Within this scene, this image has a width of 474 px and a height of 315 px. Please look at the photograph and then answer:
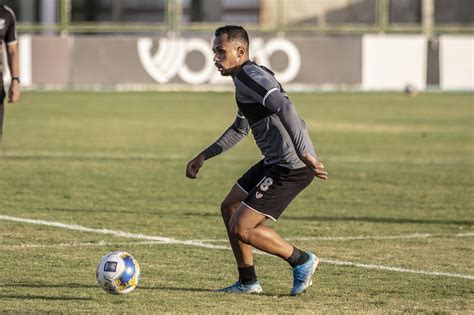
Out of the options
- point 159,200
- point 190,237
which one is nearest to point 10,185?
point 159,200

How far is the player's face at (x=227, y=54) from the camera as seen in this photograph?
789 cm

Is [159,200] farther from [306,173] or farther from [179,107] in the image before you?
[179,107]

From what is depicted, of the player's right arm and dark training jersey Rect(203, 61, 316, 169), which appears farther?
the player's right arm

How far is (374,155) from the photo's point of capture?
1894 cm

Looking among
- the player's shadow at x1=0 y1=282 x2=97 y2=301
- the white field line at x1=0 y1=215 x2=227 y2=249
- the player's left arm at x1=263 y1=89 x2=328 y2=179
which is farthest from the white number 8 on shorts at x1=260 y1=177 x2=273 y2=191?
the white field line at x1=0 y1=215 x2=227 y2=249

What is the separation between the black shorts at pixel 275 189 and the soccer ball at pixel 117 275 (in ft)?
2.87

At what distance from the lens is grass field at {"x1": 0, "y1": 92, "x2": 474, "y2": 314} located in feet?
26.2

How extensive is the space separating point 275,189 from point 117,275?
118cm

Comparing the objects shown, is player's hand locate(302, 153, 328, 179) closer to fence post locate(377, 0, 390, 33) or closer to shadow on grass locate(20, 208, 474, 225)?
shadow on grass locate(20, 208, 474, 225)

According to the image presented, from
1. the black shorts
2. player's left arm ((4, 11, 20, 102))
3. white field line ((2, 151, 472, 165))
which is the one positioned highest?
player's left arm ((4, 11, 20, 102))

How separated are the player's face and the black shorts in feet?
2.37

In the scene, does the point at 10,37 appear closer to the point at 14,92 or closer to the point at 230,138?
the point at 14,92

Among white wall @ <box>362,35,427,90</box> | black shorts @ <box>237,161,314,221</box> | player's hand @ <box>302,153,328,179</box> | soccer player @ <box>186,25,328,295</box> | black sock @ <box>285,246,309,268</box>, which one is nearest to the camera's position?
player's hand @ <box>302,153,328,179</box>

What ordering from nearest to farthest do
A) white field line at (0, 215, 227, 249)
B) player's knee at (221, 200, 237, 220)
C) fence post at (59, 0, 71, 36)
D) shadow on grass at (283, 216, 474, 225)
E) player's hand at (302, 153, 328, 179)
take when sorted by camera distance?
player's hand at (302, 153, 328, 179) < player's knee at (221, 200, 237, 220) < white field line at (0, 215, 227, 249) < shadow on grass at (283, 216, 474, 225) < fence post at (59, 0, 71, 36)
